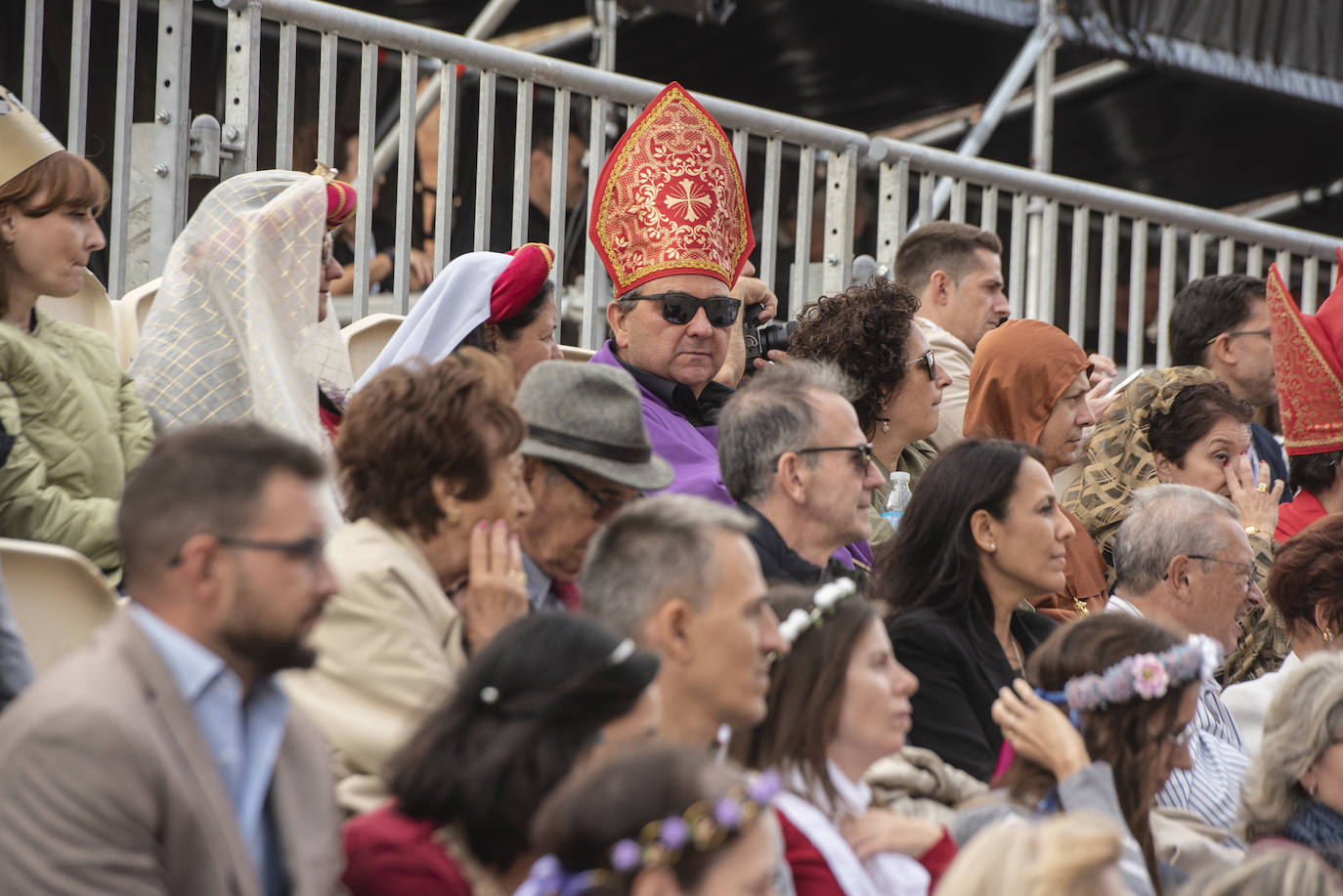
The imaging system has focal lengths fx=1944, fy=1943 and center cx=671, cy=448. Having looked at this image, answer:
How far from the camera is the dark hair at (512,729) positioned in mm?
2809

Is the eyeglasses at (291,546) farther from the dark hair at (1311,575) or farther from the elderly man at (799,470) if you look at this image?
the dark hair at (1311,575)

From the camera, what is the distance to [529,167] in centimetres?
717

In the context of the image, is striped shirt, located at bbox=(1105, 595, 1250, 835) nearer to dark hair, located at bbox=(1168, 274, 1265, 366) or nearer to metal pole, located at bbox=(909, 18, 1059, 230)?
dark hair, located at bbox=(1168, 274, 1265, 366)

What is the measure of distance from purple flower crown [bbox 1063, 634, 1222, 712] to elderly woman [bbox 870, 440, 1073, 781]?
506mm

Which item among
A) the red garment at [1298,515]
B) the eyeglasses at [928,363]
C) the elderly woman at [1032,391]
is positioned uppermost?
the eyeglasses at [928,363]

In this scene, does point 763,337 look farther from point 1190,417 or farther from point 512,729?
point 512,729

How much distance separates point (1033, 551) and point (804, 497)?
1.90ft

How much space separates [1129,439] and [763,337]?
1.34 metres

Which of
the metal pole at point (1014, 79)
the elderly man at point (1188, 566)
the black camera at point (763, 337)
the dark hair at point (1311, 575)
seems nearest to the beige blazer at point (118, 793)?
the elderly man at point (1188, 566)

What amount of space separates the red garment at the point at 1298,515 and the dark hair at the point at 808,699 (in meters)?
3.68

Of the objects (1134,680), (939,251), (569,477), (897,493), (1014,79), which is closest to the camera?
(1134,680)

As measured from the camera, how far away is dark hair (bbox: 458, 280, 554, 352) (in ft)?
17.4

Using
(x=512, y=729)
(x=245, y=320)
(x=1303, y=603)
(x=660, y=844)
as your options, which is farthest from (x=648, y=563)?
(x=1303, y=603)

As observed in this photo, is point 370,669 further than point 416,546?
No
